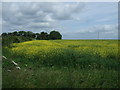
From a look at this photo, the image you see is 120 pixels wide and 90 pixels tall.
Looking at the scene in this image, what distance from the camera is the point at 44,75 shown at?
429 centimetres

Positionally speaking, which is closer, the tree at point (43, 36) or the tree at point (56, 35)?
the tree at point (56, 35)

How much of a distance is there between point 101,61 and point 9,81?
3603 mm

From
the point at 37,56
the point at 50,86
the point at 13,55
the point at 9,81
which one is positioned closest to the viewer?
the point at 50,86

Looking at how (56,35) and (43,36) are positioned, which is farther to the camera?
(43,36)

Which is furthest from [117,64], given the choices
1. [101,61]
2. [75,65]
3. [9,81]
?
[9,81]

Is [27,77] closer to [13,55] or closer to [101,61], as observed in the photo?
[101,61]

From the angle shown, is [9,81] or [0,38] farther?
[0,38]

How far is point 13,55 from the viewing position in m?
8.12

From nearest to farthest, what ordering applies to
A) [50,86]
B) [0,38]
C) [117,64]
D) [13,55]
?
[50,86], [117,64], [13,55], [0,38]

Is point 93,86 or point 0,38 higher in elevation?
point 0,38

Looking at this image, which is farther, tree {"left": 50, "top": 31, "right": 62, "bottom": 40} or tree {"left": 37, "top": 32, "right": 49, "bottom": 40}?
tree {"left": 37, "top": 32, "right": 49, "bottom": 40}

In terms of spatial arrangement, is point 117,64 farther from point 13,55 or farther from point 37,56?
point 13,55

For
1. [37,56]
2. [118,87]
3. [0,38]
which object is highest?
[0,38]

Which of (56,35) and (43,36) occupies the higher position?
(43,36)
